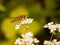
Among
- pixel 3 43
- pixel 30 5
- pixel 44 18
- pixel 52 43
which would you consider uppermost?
pixel 30 5

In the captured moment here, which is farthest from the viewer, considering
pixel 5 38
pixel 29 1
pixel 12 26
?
pixel 29 1

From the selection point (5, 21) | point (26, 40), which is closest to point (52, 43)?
point (26, 40)

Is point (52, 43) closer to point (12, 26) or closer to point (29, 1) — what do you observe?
point (12, 26)

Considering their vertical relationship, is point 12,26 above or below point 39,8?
below

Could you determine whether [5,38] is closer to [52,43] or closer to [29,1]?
[29,1]

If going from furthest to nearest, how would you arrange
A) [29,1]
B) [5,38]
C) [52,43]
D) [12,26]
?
[29,1] < [5,38] < [12,26] < [52,43]

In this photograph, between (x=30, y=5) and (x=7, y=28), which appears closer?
(x=7, y=28)
